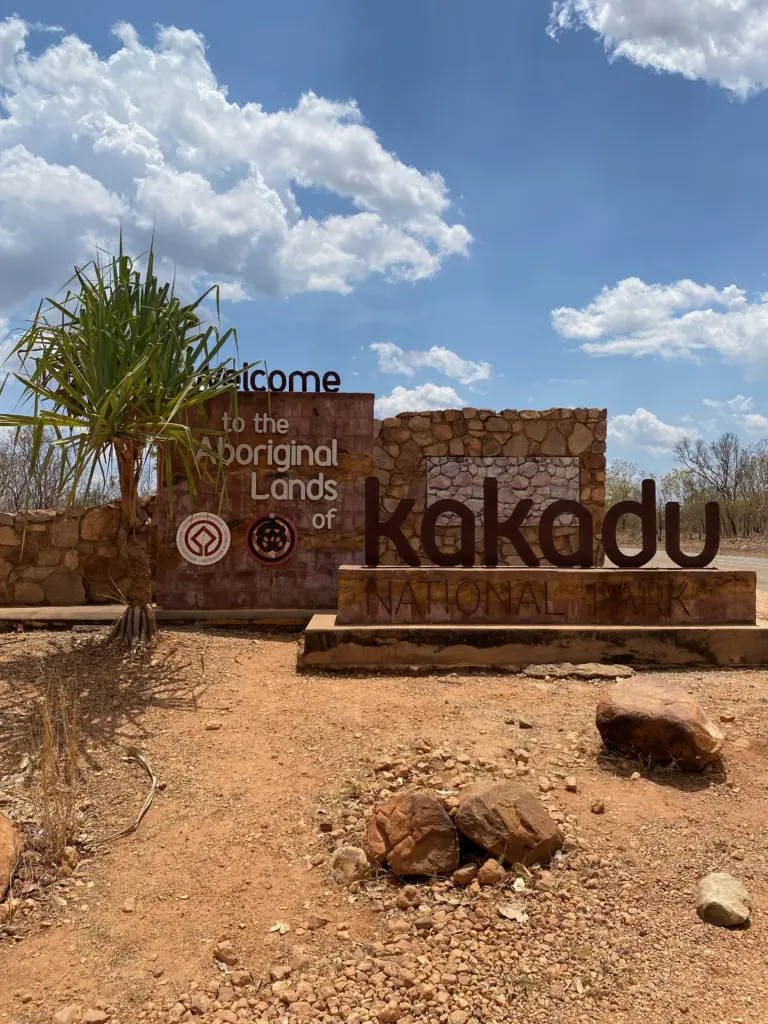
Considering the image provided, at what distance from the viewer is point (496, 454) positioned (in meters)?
10.3

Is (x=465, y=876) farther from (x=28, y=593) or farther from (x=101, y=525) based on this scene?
(x=28, y=593)

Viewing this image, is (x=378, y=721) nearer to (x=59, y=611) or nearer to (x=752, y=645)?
(x=752, y=645)

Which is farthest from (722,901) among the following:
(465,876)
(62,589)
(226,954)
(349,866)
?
(62,589)

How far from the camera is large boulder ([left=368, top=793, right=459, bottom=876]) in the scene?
10.4 feet

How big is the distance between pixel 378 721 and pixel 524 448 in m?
6.29

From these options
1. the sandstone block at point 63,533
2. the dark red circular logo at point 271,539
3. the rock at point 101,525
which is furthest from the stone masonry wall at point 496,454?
the sandstone block at point 63,533

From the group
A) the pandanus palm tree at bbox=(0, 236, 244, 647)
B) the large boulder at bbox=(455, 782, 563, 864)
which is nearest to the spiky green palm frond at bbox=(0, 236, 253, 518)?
the pandanus palm tree at bbox=(0, 236, 244, 647)

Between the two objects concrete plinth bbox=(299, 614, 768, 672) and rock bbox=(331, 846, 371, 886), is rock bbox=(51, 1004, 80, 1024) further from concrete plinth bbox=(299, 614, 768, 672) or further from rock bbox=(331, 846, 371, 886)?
concrete plinth bbox=(299, 614, 768, 672)

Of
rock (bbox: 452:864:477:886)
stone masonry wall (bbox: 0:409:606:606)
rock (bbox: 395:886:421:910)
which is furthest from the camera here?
stone masonry wall (bbox: 0:409:606:606)

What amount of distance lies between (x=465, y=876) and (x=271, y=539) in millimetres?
5461

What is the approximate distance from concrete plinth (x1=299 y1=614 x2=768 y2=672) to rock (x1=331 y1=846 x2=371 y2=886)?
2.84m

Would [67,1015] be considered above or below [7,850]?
below

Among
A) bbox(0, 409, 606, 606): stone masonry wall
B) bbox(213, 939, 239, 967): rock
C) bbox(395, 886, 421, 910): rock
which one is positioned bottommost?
bbox(213, 939, 239, 967): rock

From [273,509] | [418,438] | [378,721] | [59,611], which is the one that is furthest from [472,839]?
[418,438]
